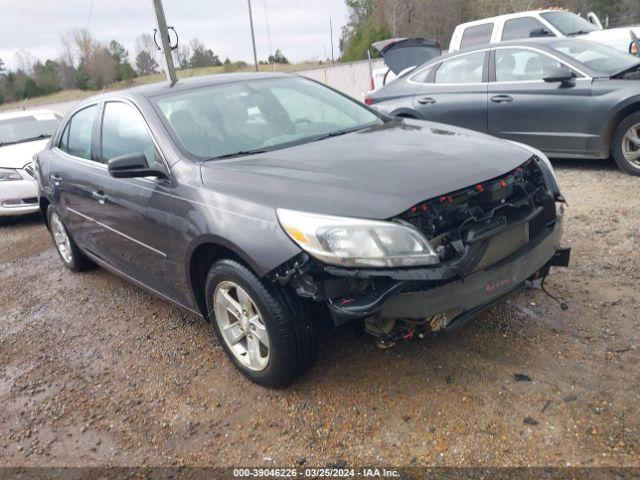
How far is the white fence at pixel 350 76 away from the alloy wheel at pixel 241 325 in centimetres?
1738

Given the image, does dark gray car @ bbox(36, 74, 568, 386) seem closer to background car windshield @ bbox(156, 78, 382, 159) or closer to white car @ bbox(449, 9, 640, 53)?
→ background car windshield @ bbox(156, 78, 382, 159)

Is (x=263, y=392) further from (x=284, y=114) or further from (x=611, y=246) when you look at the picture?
(x=611, y=246)

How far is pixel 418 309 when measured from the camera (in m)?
2.38

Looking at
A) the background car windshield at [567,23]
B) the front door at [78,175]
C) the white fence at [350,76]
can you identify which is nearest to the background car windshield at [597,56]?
the background car windshield at [567,23]

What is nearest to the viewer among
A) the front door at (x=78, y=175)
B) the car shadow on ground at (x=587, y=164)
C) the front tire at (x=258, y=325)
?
the front tire at (x=258, y=325)

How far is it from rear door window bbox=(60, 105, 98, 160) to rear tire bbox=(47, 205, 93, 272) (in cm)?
77

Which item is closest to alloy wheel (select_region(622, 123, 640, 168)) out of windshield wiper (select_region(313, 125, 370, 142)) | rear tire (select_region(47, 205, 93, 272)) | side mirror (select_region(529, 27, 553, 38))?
windshield wiper (select_region(313, 125, 370, 142))

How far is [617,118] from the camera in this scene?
5648mm

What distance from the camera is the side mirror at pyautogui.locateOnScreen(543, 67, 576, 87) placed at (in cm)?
588

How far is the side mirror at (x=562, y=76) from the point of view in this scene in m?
5.88

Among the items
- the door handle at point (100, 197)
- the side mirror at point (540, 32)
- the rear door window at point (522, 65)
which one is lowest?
the door handle at point (100, 197)

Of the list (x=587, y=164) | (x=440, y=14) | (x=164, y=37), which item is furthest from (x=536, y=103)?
(x=440, y=14)

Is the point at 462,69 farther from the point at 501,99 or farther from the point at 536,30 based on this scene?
the point at 536,30

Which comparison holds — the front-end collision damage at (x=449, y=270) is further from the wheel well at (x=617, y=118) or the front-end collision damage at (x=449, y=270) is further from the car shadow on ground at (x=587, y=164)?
the car shadow on ground at (x=587, y=164)
